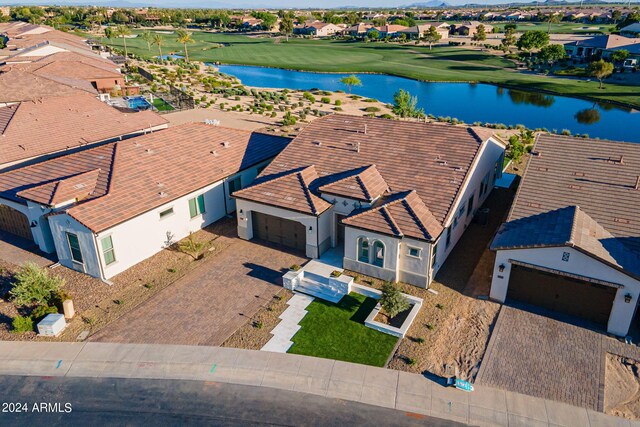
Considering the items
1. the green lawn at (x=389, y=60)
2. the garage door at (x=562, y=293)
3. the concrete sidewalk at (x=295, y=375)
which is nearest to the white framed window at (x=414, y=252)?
the garage door at (x=562, y=293)

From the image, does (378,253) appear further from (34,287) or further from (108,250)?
(34,287)

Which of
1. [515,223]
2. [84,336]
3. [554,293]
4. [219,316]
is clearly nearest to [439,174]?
[515,223]

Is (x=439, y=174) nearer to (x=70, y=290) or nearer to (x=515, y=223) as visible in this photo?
(x=515, y=223)

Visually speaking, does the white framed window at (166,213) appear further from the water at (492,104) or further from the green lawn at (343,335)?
the water at (492,104)

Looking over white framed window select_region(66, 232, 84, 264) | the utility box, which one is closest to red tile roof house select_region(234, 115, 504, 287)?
white framed window select_region(66, 232, 84, 264)

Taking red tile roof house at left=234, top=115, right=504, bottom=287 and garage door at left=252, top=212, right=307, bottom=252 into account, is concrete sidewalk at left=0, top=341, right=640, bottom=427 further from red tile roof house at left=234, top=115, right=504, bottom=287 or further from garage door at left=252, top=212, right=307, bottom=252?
garage door at left=252, top=212, right=307, bottom=252

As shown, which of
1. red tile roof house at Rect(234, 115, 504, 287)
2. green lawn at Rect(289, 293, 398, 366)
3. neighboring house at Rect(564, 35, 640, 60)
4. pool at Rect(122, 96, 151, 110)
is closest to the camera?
green lawn at Rect(289, 293, 398, 366)
